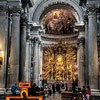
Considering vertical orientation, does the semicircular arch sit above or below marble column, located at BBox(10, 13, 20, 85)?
above

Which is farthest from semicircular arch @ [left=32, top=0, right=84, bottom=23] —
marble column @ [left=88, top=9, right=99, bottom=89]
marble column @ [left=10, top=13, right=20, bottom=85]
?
marble column @ [left=10, top=13, right=20, bottom=85]

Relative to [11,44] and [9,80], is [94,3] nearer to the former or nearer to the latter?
[11,44]

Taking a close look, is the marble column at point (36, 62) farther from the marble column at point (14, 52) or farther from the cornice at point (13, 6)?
the cornice at point (13, 6)

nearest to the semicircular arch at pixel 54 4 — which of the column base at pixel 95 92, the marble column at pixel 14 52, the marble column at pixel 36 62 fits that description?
the marble column at pixel 36 62


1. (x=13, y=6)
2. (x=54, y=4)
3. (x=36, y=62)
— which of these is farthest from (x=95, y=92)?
(x=54, y=4)

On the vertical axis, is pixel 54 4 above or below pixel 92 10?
above

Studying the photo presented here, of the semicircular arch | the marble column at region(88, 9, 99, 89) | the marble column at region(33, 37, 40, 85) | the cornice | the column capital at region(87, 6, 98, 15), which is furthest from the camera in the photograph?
the marble column at region(33, 37, 40, 85)

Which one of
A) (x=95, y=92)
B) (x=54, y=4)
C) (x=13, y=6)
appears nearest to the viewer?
(x=95, y=92)

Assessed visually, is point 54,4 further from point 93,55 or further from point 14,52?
point 14,52

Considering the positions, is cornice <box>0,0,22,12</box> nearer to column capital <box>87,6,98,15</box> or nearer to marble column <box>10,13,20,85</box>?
→ marble column <box>10,13,20,85</box>

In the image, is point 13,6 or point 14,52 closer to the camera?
→ point 14,52

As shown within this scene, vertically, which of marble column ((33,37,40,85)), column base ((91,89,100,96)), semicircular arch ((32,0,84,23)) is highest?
semicircular arch ((32,0,84,23))

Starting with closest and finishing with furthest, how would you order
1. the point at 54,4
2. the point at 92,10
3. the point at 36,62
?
the point at 92,10 → the point at 36,62 → the point at 54,4

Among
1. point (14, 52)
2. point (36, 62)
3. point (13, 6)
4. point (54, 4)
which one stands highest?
point (54, 4)
